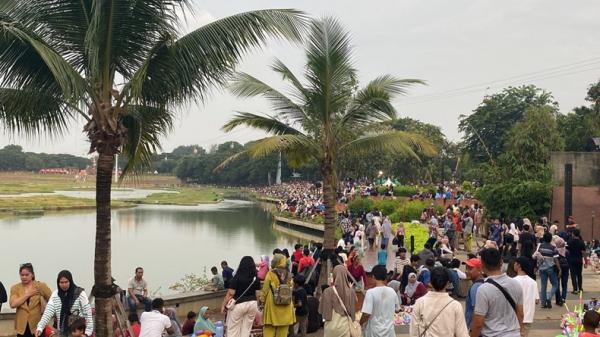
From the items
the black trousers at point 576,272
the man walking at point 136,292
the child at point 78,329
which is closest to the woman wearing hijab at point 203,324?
the man walking at point 136,292

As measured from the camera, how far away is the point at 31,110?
7195 mm

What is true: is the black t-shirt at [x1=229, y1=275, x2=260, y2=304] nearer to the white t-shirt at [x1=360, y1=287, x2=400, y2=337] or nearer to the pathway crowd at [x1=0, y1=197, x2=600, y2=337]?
the pathway crowd at [x1=0, y1=197, x2=600, y2=337]

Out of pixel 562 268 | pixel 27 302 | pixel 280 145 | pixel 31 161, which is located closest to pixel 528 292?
pixel 562 268

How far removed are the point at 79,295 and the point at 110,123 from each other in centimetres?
202

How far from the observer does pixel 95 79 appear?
6.96m

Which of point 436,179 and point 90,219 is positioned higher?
point 436,179

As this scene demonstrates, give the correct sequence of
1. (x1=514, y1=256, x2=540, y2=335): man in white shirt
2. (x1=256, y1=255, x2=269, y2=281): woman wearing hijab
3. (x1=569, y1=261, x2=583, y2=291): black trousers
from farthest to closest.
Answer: (x1=569, y1=261, x2=583, y2=291): black trousers < (x1=256, y1=255, x2=269, y2=281): woman wearing hijab < (x1=514, y1=256, x2=540, y2=335): man in white shirt

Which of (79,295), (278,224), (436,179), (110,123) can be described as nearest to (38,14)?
(110,123)

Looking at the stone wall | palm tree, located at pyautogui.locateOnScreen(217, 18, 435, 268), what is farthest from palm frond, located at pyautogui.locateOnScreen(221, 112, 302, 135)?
the stone wall

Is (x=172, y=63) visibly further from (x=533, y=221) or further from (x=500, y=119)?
(x=500, y=119)

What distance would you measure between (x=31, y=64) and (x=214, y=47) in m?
2.21

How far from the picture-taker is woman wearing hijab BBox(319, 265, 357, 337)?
662 cm

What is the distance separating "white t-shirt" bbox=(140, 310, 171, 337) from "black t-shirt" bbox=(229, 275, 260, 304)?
0.94m

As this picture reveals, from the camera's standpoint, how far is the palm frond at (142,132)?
8.02 m
